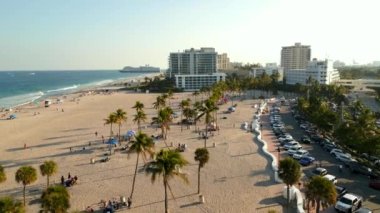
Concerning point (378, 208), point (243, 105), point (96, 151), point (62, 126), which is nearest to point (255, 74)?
point (243, 105)

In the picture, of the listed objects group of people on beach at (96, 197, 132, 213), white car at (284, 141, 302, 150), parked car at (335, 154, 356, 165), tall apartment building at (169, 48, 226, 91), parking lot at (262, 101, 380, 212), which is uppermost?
tall apartment building at (169, 48, 226, 91)

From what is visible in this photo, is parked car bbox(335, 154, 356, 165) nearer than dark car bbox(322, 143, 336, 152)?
Yes

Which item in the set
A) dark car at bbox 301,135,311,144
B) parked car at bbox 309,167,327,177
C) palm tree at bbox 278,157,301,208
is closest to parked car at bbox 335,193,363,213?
palm tree at bbox 278,157,301,208

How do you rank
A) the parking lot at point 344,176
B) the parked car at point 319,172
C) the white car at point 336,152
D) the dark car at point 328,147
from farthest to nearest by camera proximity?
the dark car at point 328,147, the white car at point 336,152, the parked car at point 319,172, the parking lot at point 344,176

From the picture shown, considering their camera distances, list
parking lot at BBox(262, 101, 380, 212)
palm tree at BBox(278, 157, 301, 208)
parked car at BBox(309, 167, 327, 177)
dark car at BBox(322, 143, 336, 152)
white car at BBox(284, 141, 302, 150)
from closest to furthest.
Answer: palm tree at BBox(278, 157, 301, 208)
parking lot at BBox(262, 101, 380, 212)
parked car at BBox(309, 167, 327, 177)
dark car at BBox(322, 143, 336, 152)
white car at BBox(284, 141, 302, 150)

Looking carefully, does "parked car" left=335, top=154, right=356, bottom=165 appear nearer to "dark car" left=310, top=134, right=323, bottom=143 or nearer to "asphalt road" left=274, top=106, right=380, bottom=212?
"asphalt road" left=274, top=106, right=380, bottom=212

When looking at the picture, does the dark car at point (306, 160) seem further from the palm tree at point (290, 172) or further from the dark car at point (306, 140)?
the palm tree at point (290, 172)

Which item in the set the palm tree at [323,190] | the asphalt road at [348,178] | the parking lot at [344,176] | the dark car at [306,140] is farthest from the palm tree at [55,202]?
the dark car at [306,140]

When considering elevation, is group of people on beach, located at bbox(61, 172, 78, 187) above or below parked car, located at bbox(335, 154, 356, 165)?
below

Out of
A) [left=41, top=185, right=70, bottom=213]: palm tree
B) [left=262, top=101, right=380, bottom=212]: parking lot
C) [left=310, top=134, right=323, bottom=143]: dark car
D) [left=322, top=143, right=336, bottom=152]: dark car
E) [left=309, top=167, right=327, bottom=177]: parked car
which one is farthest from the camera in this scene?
[left=310, top=134, right=323, bottom=143]: dark car
